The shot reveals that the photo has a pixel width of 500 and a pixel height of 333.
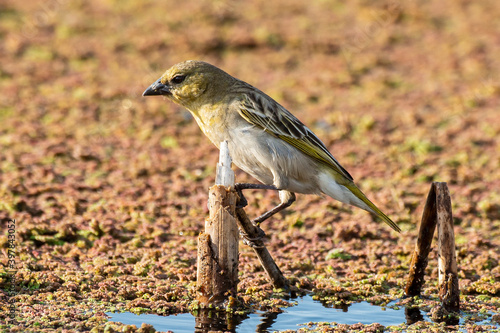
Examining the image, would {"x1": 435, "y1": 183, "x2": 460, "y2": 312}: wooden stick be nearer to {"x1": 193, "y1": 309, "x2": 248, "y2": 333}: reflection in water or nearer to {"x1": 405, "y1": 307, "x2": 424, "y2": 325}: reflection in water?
{"x1": 405, "y1": 307, "x2": 424, "y2": 325}: reflection in water

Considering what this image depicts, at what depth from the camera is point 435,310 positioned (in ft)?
18.7

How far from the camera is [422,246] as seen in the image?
19.3 ft

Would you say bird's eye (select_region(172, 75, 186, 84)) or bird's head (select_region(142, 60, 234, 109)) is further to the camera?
bird's eye (select_region(172, 75, 186, 84))

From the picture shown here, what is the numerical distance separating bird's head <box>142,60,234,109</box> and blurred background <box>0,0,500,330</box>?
5.01 feet

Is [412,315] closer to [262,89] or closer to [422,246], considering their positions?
[422,246]

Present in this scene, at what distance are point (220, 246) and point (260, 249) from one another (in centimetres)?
50

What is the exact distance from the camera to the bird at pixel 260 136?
6088mm

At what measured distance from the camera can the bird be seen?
609 cm

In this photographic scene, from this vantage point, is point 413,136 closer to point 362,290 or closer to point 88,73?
point 362,290

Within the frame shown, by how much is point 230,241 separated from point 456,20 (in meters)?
11.5

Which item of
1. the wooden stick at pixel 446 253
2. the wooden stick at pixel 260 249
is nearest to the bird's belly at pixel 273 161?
the wooden stick at pixel 260 249

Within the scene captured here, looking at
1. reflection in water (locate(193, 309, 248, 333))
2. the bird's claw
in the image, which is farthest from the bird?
reflection in water (locate(193, 309, 248, 333))

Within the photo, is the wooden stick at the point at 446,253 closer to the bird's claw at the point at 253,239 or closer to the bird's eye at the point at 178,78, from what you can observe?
the bird's claw at the point at 253,239

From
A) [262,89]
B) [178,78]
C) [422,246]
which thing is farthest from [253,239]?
[262,89]
